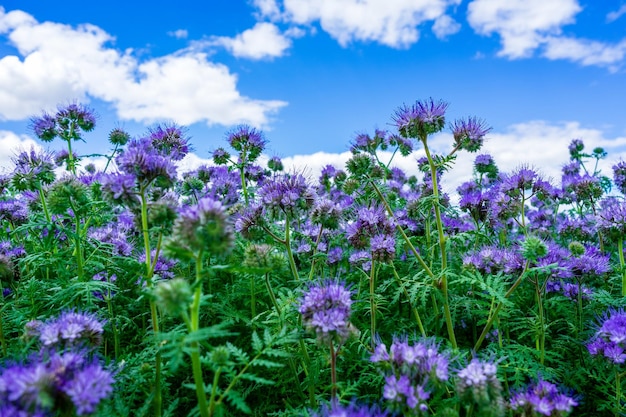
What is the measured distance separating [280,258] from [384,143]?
5768 mm

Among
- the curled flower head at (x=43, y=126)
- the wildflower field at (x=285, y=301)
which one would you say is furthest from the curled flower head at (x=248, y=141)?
the curled flower head at (x=43, y=126)

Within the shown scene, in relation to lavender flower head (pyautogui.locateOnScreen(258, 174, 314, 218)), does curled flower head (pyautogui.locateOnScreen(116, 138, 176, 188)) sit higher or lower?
higher

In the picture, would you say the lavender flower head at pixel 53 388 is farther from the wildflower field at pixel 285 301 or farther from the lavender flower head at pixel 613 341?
the lavender flower head at pixel 613 341

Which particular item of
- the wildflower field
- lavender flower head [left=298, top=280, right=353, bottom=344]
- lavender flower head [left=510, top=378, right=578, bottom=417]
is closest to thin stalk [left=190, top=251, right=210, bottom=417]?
the wildflower field

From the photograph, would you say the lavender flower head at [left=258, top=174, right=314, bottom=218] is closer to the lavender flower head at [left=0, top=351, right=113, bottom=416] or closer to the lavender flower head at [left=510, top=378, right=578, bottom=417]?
the lavender flower head at [left=0, top=351, right=113, bottom=416]

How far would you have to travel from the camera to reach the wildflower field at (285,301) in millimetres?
2672

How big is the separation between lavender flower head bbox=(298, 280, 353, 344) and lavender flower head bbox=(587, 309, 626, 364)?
222cm

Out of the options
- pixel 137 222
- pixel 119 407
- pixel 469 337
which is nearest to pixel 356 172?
pixel 469 337

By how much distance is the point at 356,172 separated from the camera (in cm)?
547

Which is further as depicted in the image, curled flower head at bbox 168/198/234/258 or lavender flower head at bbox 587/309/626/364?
lavender flower head at bbox 587/309/626/364

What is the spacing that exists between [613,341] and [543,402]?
1249mm

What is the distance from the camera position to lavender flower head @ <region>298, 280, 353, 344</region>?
2.92m

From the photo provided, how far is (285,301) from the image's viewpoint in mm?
3875

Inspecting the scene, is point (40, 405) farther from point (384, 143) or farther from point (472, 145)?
point (384, 143)
